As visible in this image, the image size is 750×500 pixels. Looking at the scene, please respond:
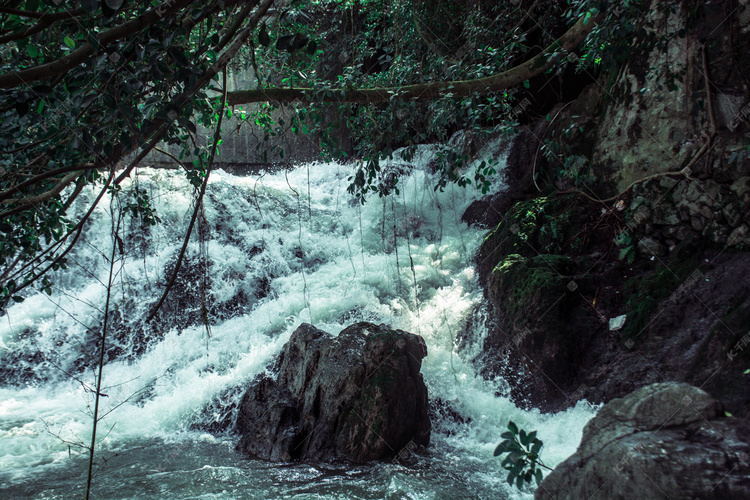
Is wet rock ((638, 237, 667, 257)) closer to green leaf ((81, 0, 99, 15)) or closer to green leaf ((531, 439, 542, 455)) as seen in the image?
green leaf ((531, 439, 542, 455))

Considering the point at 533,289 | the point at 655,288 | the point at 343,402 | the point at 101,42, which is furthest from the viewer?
the point at 533,289

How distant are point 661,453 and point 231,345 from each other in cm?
502

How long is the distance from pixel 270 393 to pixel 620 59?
4807mm

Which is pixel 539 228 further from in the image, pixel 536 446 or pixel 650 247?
pixel 536 446

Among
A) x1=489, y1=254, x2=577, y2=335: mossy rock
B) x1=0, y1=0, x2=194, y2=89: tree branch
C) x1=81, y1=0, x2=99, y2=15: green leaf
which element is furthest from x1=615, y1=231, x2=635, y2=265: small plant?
x1=81, y1=0, x2=99, y2=15: green leaf

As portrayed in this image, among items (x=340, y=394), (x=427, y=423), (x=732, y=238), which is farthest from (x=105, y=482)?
(x=732, y=238)

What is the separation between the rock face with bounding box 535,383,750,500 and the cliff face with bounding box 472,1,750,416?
3.92ft

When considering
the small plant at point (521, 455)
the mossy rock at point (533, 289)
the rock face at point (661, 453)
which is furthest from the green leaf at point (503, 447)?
the mossy rock at point (533, 289)

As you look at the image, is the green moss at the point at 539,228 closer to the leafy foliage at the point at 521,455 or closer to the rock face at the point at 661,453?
the rock face at the point at 661,453

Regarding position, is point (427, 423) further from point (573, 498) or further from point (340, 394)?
point (573, 498)

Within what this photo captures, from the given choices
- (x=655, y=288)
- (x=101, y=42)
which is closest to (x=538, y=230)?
(x=655, y=288)

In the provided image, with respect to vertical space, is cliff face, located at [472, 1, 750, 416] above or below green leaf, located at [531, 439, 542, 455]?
above

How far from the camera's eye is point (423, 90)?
3.29 m

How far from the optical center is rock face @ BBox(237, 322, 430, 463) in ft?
12.5
